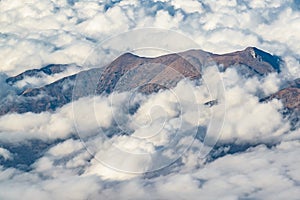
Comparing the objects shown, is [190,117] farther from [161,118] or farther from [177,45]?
[177,45]

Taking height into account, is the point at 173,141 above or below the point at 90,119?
below

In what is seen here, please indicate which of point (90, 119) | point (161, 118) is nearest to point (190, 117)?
point (161, 118)

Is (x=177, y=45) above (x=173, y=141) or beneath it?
above

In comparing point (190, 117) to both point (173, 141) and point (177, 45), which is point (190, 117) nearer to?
point (173, 141)

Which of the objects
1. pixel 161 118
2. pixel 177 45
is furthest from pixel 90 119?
pixel 177 45

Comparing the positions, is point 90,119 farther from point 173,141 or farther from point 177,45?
point 177,45

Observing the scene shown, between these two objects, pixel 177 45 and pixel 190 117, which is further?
pixel 190 117

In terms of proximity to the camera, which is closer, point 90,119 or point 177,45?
point 177,45

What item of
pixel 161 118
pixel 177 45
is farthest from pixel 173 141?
pixel 177 45
